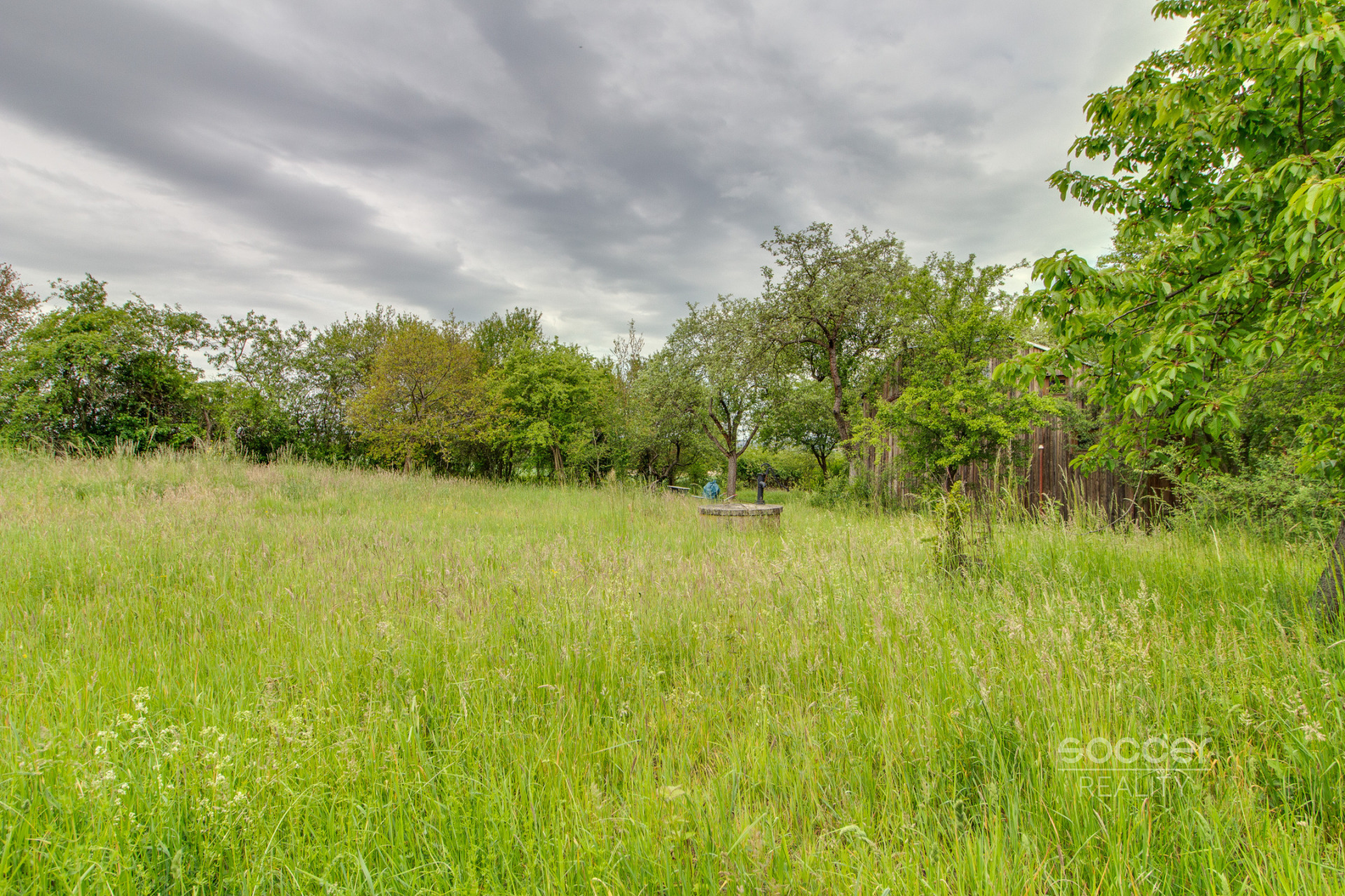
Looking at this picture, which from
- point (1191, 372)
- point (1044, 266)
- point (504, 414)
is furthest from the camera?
point (504, 414)

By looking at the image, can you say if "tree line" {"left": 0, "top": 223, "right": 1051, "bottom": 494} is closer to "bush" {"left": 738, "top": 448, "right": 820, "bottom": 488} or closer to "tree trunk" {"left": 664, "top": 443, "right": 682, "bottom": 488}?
"tree trunk" {"left": 664, "top": 443, "right": 682, "bottom": 488}

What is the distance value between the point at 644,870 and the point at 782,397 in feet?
62.5

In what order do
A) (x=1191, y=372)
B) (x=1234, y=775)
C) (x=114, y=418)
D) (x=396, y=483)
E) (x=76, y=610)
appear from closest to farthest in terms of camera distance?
(x=1234, y=775)
(x=1191, y=372)
(x=76, y=610)
(x=396, y=483)
(x=114, y=418)

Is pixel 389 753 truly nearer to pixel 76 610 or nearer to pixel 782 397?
pixel 76 610

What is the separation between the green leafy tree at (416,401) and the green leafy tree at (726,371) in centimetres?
754

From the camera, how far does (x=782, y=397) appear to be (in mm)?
19609

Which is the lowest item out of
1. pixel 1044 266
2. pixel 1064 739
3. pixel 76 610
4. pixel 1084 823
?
pixel 76 610

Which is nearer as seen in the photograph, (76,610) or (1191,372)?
(1191,372)

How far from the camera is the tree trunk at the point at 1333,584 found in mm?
2504

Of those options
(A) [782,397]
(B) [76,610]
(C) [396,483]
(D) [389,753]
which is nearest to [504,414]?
(C) [396,483]

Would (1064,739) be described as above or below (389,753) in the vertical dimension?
above

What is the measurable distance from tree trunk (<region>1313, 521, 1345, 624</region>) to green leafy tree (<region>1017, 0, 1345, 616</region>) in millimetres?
11

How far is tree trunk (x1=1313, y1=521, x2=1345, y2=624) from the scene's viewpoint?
250 centimetres

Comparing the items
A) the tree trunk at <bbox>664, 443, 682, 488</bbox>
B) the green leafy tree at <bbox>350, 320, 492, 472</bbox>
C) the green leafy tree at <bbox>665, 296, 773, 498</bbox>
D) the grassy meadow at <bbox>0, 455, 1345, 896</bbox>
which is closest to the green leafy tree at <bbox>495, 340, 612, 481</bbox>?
the green leafy tree at <bbox>350, 320, 492, 472</bbox>
